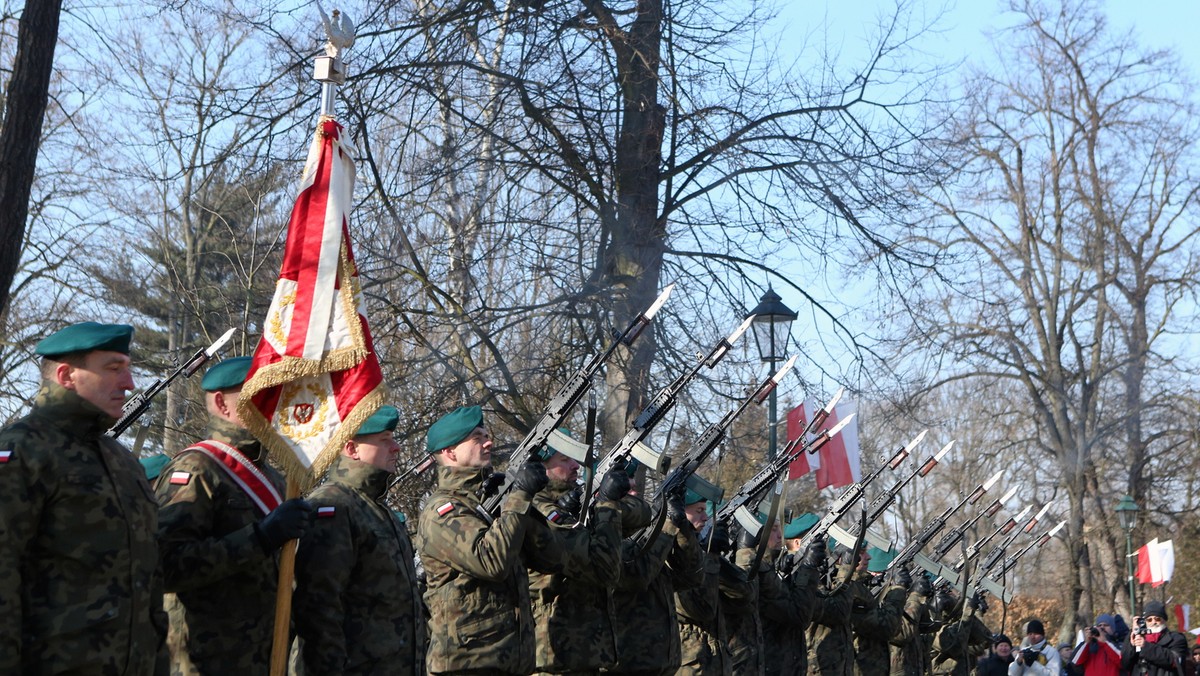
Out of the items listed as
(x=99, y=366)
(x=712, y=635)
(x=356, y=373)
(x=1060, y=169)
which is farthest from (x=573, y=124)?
(x=1060, y=169)

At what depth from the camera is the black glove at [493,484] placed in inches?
291

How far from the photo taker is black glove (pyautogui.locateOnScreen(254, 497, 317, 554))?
489 cm

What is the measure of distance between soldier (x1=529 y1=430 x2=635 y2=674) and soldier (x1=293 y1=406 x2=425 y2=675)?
1.67 m

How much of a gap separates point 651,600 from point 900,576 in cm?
596

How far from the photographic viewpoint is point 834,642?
40.2 feet

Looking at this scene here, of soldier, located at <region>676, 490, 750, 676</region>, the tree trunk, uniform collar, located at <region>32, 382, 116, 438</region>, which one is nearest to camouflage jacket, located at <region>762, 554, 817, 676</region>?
soldier, located at <region>676, 490, 750, 676</region>

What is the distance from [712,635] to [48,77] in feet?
17.4

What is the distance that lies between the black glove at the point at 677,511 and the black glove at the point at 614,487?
942mm

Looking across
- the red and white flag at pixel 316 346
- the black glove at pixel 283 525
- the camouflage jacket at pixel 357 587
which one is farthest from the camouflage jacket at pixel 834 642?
the black glove at pixel 283 525

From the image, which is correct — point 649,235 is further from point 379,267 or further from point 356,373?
point 356,373

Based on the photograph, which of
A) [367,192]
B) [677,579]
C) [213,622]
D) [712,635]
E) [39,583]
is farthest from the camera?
[367,192]

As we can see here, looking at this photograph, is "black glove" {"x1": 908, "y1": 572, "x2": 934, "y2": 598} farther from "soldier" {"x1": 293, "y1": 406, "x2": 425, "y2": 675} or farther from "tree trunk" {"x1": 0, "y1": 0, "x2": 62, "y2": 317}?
"soldier" {"x1": 293, "y1": 406, "x2": 425, "y2": 675}

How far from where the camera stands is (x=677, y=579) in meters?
8.84

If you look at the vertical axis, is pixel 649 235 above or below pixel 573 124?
below
